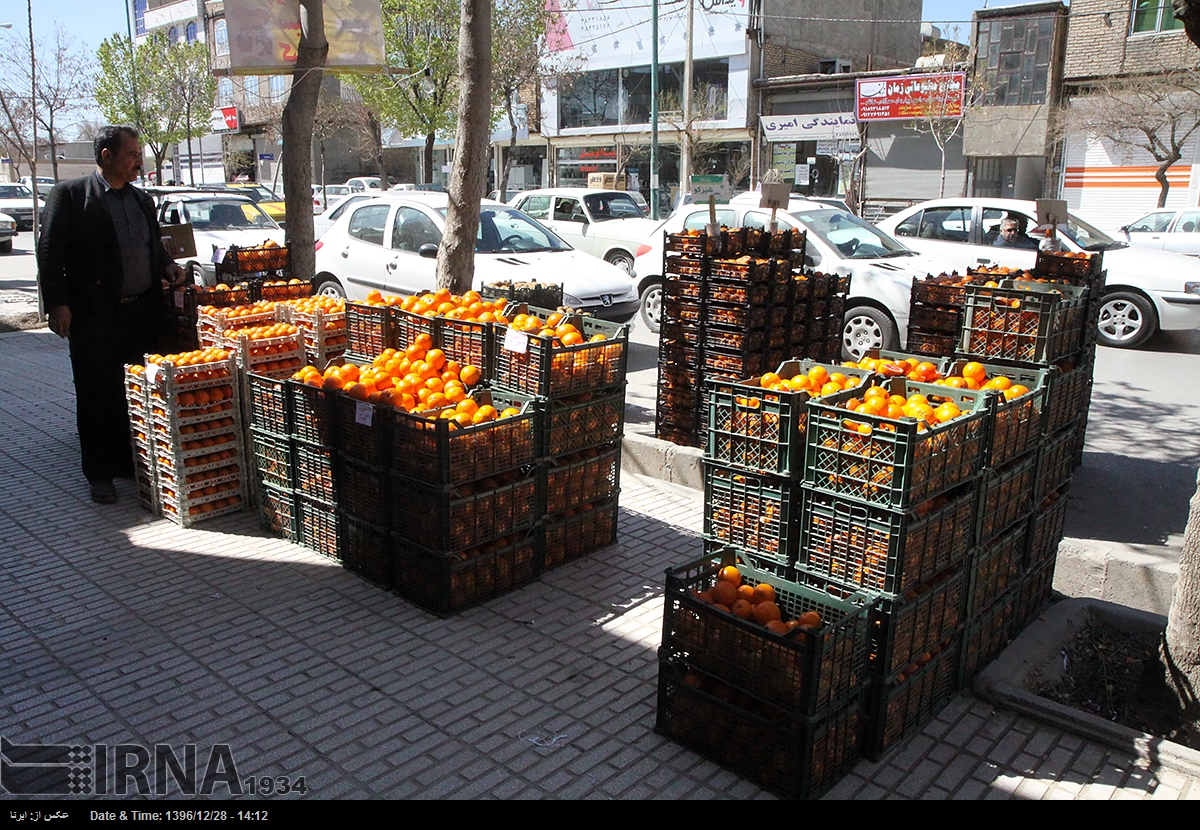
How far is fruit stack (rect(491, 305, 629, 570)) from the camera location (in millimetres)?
5285

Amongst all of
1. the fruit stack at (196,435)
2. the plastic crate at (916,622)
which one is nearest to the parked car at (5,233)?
the fruit stack at (196,435)

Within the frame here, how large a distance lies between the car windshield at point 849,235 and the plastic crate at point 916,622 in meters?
7.88

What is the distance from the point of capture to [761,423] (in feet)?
13.3

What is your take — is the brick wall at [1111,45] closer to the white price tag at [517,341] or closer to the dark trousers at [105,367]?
the white price tag at [517,341]

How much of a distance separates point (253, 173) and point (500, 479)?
5266 cm

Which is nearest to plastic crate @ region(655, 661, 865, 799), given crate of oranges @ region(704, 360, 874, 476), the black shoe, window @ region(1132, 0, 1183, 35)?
crate of oranges @ region(704, 360, 874, 476)

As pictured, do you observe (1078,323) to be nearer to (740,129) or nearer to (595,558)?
(595,558)

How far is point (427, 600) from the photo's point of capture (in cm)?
491

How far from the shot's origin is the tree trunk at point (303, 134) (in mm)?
8742

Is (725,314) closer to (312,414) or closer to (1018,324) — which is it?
(1018,324)

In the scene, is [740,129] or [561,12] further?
[561,12]

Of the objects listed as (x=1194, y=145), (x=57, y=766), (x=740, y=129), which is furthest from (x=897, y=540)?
(x=740, y=129)

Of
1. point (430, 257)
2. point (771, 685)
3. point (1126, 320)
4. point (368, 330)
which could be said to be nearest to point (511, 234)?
point (430, 257)

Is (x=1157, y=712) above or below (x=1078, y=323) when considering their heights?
below
